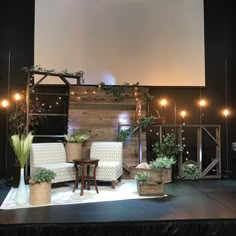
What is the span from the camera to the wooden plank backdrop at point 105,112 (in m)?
6.99

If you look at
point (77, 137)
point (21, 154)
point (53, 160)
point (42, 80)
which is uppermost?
point (42, 80)

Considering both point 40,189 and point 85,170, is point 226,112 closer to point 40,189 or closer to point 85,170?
point 85,170

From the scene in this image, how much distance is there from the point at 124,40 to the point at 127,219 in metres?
4.98

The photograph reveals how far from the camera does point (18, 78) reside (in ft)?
23.9

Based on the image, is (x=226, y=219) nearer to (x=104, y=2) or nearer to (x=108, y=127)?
(x=108, y=127)

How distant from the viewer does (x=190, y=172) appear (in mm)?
6906

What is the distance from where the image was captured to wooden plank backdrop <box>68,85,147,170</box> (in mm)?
6988

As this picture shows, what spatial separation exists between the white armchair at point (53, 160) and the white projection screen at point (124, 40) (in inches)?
80.7

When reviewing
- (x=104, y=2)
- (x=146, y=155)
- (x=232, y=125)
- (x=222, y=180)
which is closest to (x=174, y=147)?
(x=146, y=155)

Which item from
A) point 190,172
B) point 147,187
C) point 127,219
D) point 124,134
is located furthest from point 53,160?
point 190,172

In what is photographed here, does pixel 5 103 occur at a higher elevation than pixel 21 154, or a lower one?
higher

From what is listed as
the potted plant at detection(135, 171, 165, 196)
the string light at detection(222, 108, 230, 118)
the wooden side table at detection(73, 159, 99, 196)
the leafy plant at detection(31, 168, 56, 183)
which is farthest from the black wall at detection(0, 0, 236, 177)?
the leafy plant at detection(31, 168, 56, 183)

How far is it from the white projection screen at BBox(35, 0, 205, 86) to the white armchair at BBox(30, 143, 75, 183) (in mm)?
2049

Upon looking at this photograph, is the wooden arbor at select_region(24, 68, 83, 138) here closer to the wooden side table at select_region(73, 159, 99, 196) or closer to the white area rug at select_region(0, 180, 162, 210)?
the wooden side table at select_region(73, 159, 99, 196)
